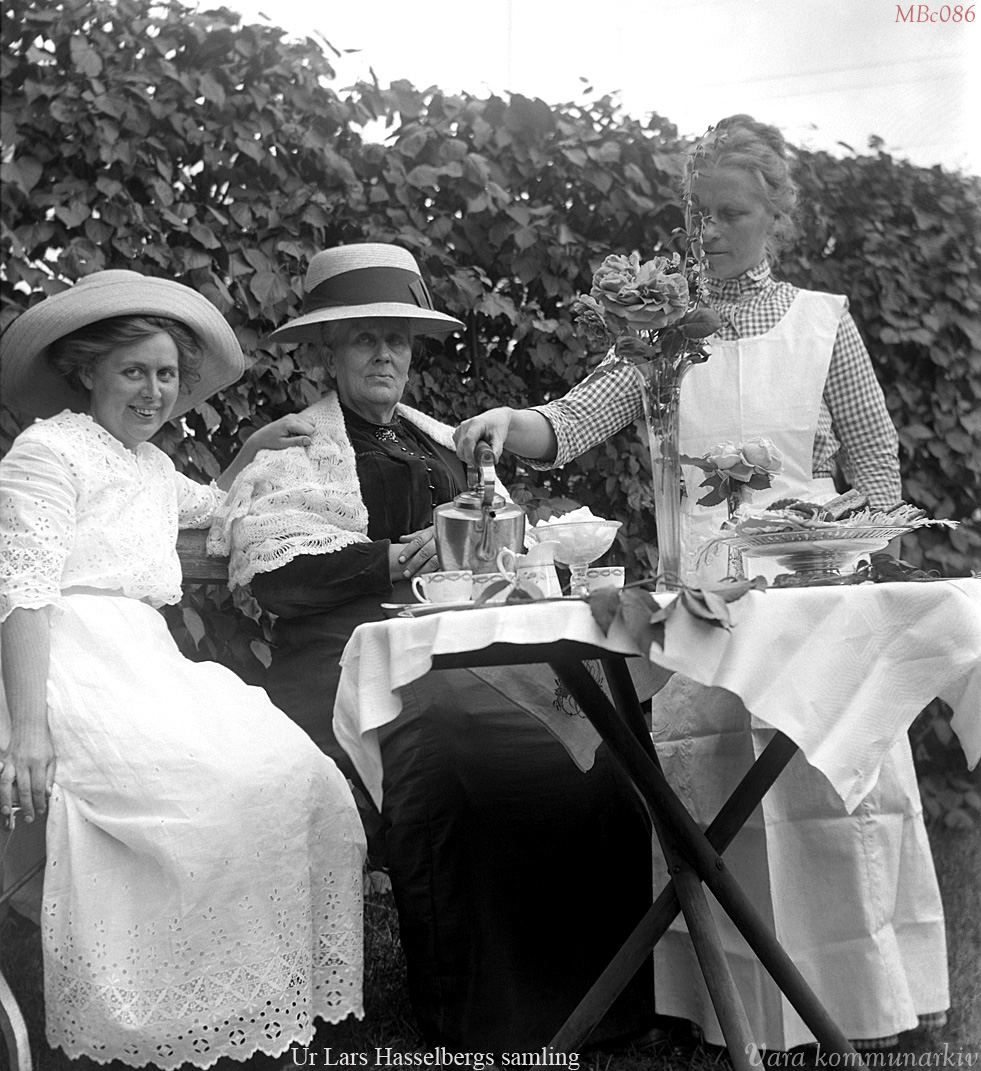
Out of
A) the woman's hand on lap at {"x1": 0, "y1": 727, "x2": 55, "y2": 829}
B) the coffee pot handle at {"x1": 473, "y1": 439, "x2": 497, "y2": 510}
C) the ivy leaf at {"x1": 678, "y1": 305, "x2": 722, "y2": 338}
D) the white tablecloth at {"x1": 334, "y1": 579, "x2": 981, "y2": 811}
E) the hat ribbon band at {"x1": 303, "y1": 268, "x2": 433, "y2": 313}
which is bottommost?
the woman's hand on lap at {"x1": 0, "y1": 727, "x2": 55, "y2": 829}

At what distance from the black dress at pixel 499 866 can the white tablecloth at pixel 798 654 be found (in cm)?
55

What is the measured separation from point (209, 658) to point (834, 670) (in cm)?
194

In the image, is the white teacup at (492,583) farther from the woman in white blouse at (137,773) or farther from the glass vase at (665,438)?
the woman in white blouse at (137,773)

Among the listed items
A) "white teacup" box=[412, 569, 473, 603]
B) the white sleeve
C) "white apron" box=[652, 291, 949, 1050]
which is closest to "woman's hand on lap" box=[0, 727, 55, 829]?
the white sleeve

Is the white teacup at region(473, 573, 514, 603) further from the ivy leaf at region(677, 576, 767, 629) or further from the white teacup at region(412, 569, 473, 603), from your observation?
the ivy leaf at region(677, 576, 767, 629)

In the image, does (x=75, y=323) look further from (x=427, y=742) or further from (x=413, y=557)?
(x=427, y=742)

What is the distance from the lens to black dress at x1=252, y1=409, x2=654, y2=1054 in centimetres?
235

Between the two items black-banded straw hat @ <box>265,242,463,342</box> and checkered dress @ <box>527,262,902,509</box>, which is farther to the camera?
black-banded straw hat @ <box>265,242,463,342</box>

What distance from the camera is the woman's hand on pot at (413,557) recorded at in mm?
2797

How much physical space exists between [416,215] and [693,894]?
2.33 metres

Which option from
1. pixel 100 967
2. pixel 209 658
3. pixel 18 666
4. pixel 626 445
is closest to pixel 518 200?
pixel 626 445

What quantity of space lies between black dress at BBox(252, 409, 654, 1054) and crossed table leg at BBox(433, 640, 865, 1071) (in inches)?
11.7

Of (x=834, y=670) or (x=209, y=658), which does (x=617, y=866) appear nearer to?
(x=834, y=670)

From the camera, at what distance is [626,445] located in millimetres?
4047
